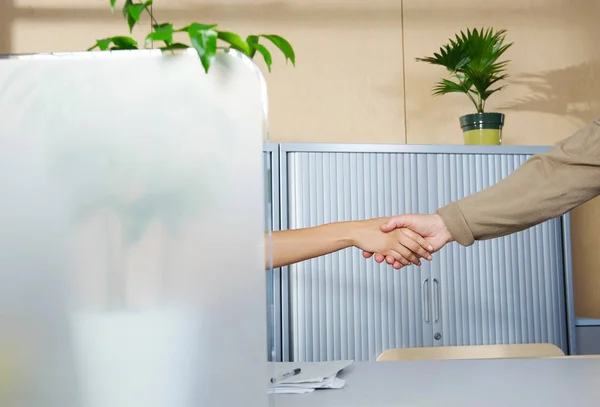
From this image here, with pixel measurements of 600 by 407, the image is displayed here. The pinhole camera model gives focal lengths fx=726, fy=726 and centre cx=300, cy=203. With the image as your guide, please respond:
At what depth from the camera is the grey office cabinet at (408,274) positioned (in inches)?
127

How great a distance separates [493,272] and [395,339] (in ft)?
1.86

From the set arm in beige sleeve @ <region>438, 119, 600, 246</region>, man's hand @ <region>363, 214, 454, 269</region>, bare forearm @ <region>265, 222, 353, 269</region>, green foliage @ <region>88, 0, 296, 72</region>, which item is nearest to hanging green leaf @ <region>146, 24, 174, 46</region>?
green foliage @ <region>88, 0, 296, 72</region>

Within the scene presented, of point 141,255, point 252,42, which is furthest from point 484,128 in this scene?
point 141,255

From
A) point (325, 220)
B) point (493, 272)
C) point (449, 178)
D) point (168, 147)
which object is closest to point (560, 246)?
point (493, 272)

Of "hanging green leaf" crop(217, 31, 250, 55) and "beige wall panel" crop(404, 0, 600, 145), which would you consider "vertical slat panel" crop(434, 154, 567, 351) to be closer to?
"beige wall panel" crop(404, 0, 600, 145)

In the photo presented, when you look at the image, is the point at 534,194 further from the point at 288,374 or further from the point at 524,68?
the point at 524,68

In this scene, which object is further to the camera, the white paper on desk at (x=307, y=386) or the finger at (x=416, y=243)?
the finger at (x=416, y=243)

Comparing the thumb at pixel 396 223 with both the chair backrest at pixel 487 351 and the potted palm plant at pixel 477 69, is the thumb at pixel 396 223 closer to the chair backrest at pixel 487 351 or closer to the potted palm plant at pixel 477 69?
the chair backrest at pixel 487 351

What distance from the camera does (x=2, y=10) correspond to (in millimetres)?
3812

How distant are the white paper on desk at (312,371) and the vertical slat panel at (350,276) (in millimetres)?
1673

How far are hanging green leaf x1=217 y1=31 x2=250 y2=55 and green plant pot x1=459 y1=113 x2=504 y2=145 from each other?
289 cm

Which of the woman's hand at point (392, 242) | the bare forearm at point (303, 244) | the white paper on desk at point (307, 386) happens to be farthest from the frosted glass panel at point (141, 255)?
Answer: the woman's hand at point (392, 242)

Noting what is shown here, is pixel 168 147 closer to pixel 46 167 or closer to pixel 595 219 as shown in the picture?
pixel 46 167

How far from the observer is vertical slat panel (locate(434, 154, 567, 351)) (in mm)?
3342
